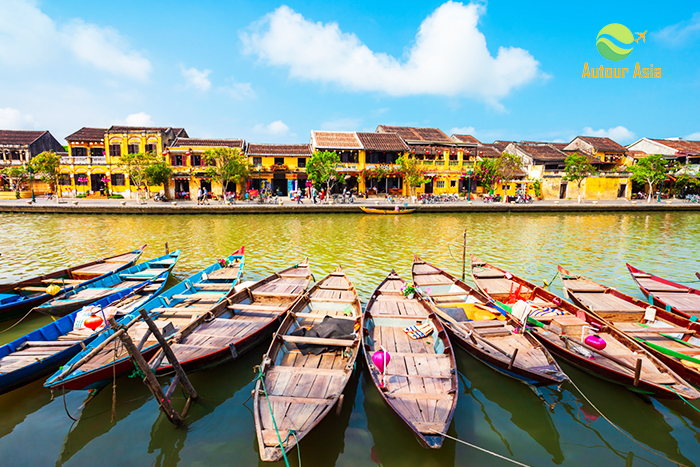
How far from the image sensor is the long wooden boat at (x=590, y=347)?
599 centimetres

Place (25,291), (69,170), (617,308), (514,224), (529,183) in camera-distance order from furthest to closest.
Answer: (529,183) < (69,170) < (514,224) < (25,291) < (617,308)

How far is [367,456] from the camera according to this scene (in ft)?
17.8

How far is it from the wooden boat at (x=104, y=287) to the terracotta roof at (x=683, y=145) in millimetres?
69267

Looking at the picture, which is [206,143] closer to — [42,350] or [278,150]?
[278,150]

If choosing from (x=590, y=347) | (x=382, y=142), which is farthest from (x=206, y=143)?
(x=590, y=347)

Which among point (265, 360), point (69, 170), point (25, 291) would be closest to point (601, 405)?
point (265, 360)

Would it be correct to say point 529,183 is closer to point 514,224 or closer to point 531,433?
point 514,224


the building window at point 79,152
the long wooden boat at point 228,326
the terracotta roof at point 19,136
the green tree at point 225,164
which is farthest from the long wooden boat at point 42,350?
the terracotta roof at point 19,136

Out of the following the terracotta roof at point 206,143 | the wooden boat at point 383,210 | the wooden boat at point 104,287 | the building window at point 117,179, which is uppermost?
the terracotta roof at point 206,143

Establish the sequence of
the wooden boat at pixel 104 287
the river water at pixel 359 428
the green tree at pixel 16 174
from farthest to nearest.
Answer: the green tree at pixel 16 174 < the wooden boat at pixel 104 287 < the river water at pixel 359 428

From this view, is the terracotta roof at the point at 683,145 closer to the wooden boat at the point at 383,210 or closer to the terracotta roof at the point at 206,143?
the wooden boat at the point at 383,210

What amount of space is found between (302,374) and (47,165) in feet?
157

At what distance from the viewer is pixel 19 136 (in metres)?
46.8

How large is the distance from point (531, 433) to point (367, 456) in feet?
9.97
